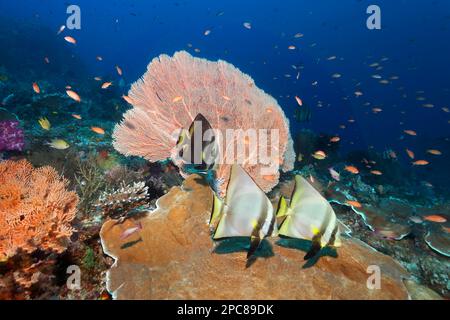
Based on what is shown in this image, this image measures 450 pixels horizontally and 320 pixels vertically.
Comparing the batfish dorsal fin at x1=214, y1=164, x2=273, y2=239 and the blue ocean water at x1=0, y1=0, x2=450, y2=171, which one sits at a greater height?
the blue ocean water at x1=0, y1=0, x2=450, y2=171

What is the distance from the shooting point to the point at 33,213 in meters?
3.06

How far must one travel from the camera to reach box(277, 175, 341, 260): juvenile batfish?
88.5 inches

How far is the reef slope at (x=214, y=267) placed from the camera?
8.60 ft

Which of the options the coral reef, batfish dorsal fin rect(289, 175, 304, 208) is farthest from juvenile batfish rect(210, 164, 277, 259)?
the coral reef

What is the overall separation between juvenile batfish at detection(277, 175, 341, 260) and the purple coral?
695 centimetres

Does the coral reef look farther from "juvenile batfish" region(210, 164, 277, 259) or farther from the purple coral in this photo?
the purple coral

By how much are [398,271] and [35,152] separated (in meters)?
7.84

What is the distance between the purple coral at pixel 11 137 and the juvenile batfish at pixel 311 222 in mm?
6953

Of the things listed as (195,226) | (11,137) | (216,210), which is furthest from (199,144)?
(11,137)

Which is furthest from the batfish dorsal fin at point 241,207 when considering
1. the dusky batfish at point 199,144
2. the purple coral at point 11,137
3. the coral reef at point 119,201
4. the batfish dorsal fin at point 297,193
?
the purple coral at point 11,137

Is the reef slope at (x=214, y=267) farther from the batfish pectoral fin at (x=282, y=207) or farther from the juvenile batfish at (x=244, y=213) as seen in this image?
the batfish pectoral fin at (x=282, y=207)
